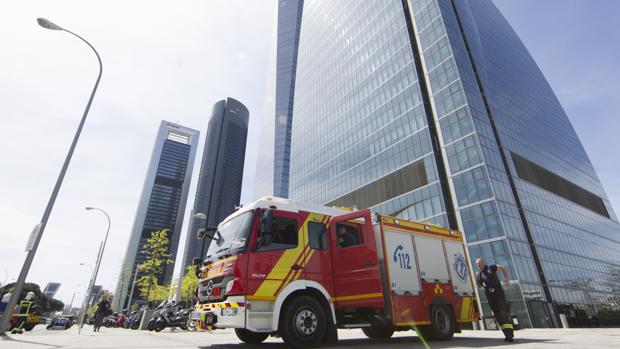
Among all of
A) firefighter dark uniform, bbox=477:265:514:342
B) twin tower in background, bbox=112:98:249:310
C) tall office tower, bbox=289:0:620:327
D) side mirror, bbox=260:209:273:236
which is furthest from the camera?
twin tower in background, bbox=112:98:249:310

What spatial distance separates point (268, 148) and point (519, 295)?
8901 centimetres

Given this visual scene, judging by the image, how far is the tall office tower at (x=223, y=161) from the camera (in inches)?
6378

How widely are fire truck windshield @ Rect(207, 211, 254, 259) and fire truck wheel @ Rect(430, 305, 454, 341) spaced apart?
4.94 meters

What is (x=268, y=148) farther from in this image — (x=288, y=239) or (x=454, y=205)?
(x=288, y=239)

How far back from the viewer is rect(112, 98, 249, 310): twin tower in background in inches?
5226

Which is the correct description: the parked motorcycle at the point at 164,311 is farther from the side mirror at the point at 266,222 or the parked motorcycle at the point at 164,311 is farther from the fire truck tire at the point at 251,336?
the side mirror at the point at 266,222

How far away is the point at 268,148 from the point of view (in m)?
108

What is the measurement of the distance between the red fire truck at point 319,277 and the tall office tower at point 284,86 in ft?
264

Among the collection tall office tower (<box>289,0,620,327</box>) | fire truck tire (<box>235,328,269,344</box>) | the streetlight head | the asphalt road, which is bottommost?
the asphalt road

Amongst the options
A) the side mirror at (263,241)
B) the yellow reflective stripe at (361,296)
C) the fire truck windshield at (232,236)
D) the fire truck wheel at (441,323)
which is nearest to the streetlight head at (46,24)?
the fire truck windshield at (232,236)

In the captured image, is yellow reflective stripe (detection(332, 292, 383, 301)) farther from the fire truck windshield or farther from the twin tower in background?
the twin tower in background

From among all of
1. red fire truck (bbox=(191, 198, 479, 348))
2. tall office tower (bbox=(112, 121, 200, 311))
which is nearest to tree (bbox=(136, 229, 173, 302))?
red fire truck (bbox=(191, 198, 479, 348))

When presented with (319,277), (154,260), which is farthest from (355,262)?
(154,260)

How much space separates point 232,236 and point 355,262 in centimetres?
278
